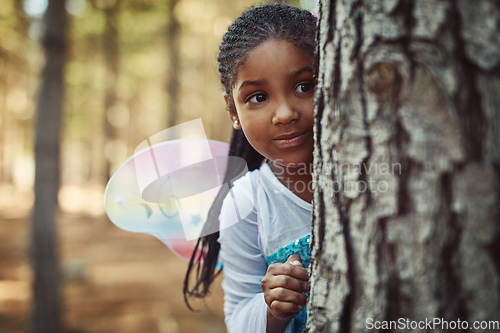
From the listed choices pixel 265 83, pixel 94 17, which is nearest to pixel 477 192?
pixel 265 83

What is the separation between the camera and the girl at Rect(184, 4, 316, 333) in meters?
1.30

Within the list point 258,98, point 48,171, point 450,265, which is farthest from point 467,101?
point 48,171

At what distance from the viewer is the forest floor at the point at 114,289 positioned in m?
5.49

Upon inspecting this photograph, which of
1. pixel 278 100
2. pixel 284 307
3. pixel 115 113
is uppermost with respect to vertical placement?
pixel 115 113

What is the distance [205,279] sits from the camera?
1.84 metres

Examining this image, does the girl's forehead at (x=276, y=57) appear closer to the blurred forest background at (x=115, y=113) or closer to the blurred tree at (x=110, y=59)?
the blurred forest background at (x=115, y=113)

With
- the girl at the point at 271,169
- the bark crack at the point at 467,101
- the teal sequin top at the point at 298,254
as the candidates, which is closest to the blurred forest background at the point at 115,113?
the girl at the point at 271,169

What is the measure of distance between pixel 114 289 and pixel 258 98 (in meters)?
6.63

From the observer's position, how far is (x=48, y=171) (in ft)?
13.7

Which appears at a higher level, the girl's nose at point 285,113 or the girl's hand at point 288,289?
the girl's nose at point 285,113

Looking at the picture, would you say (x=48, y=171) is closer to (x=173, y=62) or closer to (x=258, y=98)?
(x=258, y=98)

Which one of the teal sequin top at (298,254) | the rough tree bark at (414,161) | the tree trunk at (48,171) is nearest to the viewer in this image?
the rough tree bark at (414,161)

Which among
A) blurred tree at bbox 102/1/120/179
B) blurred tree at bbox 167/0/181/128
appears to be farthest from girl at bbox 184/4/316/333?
blurred tree at bbox 102/1/120/179

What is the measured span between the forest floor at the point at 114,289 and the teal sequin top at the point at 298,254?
1.91 meters
